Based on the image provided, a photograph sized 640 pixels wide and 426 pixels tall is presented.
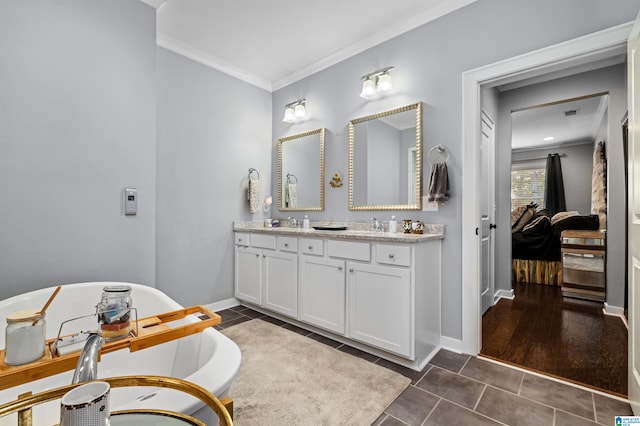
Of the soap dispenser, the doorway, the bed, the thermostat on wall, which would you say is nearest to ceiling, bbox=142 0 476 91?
the doorway

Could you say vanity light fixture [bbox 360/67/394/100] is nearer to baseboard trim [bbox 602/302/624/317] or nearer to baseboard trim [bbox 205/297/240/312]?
baseboard trim [bbox 205/297/240/312]

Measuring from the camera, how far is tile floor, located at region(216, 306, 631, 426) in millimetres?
1548

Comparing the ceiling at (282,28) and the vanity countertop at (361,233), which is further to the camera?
the ceiling at (282,28)

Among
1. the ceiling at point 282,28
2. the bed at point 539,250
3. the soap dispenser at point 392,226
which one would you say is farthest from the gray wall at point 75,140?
the bed at point 539,250

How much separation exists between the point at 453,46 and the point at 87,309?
3.12m

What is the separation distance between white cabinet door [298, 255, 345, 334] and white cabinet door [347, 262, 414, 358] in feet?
0.31

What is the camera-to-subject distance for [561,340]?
2.45 m

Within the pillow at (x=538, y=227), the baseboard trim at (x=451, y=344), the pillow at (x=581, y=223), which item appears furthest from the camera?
the pillow at (x=538, y=227)

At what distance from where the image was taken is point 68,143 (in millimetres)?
1938

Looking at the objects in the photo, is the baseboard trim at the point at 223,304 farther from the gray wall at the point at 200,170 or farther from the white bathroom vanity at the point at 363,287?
the white bathroom vanity at the point at 363,287

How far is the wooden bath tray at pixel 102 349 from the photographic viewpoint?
62 cm

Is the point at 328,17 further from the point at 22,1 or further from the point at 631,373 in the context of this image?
the point at 631,373

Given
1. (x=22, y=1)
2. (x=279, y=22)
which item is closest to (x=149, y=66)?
(x=22, y=1)

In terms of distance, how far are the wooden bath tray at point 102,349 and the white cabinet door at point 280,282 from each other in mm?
1803
